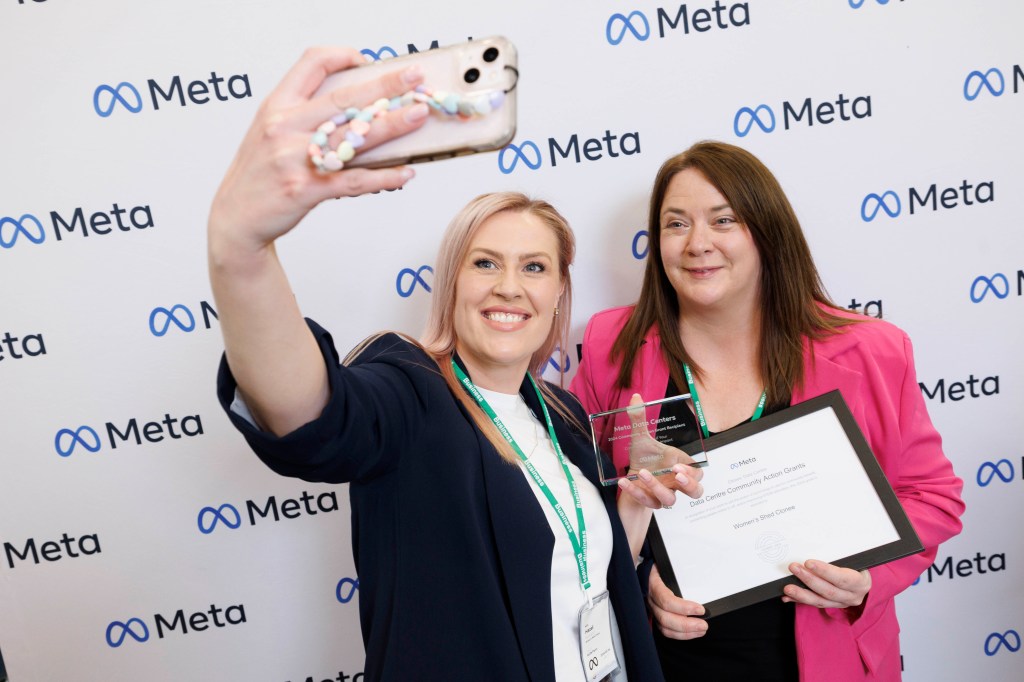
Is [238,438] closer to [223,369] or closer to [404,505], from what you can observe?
[404,505]

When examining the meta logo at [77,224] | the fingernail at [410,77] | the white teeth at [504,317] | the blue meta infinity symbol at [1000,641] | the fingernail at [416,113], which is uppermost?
the meta logo at [77,224]

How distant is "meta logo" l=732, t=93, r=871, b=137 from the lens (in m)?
2.13

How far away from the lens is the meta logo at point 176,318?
2.08 m

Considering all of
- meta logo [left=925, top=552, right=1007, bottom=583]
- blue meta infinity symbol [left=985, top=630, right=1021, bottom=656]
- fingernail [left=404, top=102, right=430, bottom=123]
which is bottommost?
blue meta infinity symbol [left=985, top=630, right=1021, bottom=656]

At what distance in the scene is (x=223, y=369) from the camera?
95cm

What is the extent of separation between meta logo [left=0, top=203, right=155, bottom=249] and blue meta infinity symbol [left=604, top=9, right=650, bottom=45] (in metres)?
1.42

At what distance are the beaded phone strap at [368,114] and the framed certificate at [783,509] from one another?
113 cm

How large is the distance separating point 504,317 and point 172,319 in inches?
44.9

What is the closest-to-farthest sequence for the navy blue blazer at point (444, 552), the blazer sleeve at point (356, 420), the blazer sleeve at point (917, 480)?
the blazer sleeve at point (356, 420) < the navy blue blazer at point (444, 552) < the blazer sleeve at point (917, 480)

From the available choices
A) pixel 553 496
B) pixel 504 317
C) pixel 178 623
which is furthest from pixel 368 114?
pixel 178 623

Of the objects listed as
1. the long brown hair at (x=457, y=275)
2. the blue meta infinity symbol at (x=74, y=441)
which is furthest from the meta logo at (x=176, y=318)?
the long brown hair at (x=457, y=275)

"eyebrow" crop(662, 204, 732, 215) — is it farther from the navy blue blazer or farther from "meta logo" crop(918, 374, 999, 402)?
"meta logo" crop(918, 374, 999, 402)

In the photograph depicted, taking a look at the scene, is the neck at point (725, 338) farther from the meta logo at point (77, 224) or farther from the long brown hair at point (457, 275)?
the meta logo at point (77, 224)

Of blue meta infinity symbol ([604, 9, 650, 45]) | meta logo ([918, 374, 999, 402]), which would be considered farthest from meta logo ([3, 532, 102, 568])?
meta logo ([918, 374, 999, 402])
